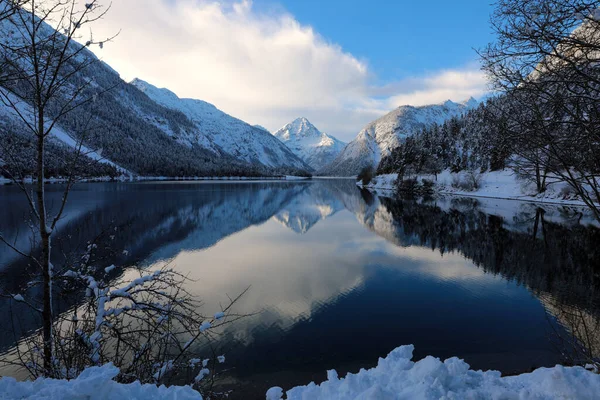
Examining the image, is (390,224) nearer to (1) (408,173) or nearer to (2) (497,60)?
(2) (497,60)

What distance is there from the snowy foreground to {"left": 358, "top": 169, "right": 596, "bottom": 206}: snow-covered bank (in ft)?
119

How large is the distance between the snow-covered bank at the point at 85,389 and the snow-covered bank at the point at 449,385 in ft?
6.40


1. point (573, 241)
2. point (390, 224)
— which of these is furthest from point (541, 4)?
point (390, 224)

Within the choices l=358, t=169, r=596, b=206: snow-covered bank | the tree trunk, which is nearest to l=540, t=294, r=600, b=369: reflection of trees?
the tree trunk

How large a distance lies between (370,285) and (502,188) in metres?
54.7

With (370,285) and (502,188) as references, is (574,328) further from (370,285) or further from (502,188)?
(502,188)

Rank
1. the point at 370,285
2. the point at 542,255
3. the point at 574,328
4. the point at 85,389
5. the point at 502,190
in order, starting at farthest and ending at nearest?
the point at 502,190 → the point at 542,255 → the point at 370,285 → the point at 574,328 → the point at 85,389

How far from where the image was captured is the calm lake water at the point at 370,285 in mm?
9000

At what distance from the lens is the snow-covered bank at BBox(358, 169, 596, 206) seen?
44.2m

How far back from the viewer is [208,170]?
198250 millimetres

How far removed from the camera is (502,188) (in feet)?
185

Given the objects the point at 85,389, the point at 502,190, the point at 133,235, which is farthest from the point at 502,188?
the point at 85,389

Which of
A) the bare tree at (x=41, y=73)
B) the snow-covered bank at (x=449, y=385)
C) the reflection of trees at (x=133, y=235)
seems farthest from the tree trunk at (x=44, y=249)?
the reflection of trees at (x=133, y=235)

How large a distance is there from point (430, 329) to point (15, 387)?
10.9 m
